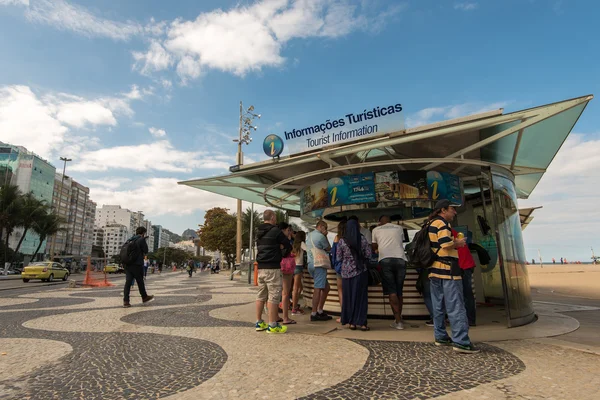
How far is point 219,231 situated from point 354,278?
142 feet

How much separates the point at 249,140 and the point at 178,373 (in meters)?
21.6

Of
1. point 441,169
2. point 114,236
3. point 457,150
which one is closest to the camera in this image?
point 457,150

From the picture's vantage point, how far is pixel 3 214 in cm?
4341

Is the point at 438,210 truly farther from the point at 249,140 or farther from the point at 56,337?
the point at 249,140

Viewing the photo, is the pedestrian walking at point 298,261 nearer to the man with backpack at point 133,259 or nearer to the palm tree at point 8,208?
the man with backpack at point 133,259

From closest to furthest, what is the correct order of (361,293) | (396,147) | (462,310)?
1. (462,310)
2. (361,293)
3. (396,147)

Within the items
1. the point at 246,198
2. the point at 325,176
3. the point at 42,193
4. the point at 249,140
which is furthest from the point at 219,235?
the point at 42,193

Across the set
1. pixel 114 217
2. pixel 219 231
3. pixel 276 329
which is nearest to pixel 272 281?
pixel 276 329

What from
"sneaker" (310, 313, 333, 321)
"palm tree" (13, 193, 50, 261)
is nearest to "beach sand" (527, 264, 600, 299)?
"sneaker" (310, 313, 333, 321)

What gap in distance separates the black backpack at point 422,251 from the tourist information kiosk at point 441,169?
204 centimetres

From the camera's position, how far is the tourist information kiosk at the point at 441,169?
5645 mm

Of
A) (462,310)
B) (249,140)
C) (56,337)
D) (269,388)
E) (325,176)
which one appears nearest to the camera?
(269,388)

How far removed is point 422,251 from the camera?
4293 mm

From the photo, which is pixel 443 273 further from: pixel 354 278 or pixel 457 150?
pixel 457 150
